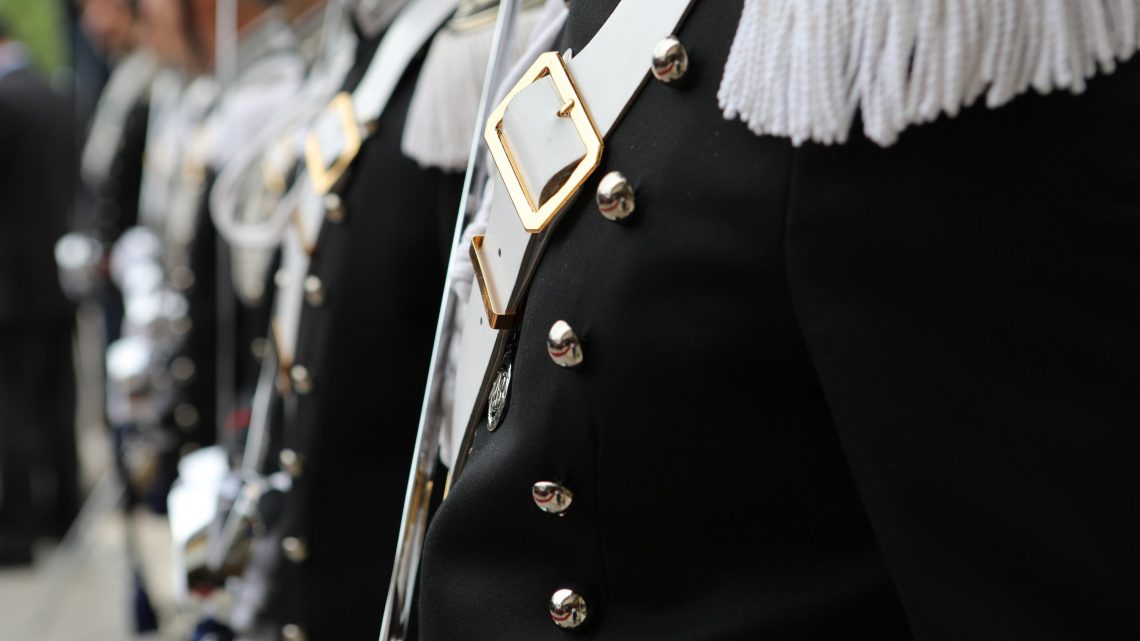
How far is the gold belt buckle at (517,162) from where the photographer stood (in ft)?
2.30

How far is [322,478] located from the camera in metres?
1.37

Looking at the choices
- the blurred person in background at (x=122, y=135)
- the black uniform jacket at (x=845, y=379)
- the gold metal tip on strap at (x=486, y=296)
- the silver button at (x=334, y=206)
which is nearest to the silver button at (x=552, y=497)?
the black uniform jacket at (x=845, y=379)

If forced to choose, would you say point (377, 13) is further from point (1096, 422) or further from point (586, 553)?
point (1096, 422)

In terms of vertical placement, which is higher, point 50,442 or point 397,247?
point 397,247

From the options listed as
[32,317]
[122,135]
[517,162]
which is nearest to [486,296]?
[517,162]

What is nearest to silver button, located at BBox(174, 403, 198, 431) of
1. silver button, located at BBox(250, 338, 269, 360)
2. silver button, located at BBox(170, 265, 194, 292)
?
silver button, located at BBox(170, 265, 194, 292)

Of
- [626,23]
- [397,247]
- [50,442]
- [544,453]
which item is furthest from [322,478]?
[50,442]

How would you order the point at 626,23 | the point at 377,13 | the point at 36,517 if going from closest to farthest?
the point at 626,23, the point at 377,13, the point at 36,517

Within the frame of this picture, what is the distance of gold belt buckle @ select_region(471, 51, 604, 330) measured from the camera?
0.70 meters

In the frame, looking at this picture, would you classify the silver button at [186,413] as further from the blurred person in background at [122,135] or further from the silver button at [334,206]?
the silver button at [334,206]

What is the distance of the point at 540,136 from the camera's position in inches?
29.2

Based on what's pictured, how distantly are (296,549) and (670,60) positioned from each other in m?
0.86

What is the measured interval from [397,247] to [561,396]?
0.63m

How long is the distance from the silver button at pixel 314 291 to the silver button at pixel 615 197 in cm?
74
